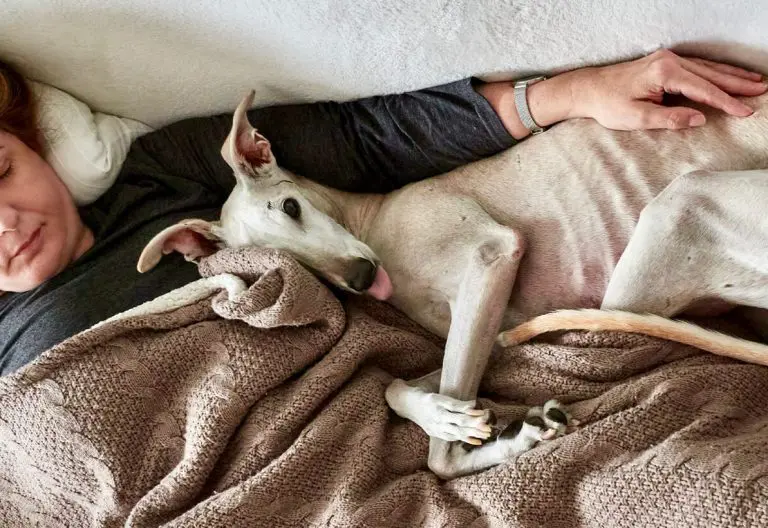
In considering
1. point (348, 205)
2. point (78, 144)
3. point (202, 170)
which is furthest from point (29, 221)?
point (348, 205)

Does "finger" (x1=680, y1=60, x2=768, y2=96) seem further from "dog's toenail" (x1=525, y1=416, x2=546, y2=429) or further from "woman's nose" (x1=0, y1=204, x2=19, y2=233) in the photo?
"woman's nose" (x1=0, y1=204, x2=19, y2=233)

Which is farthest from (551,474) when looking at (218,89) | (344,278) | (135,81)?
(135,81)

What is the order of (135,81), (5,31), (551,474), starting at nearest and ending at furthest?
(551,474), (5,31), (135,81)

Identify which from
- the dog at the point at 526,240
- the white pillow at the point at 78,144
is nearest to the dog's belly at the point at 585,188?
the dog at the point at 526,240

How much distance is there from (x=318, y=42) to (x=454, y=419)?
118 cm

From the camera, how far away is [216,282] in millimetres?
2059

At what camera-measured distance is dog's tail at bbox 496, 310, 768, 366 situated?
181 centimetres

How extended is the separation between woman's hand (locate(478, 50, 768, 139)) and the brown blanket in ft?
2.00

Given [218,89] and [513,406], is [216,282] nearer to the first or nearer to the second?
[218,89]

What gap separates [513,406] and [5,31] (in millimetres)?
1916

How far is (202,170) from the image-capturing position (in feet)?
7.89

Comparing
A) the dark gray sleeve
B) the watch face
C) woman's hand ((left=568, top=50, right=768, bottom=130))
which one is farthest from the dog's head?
woman's hand ((left=568, top=50, right=768, bottom=130))

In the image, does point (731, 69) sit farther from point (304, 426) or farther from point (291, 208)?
point (304, 426)

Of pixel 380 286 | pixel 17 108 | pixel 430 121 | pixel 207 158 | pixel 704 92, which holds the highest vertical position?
pixel 704 92
